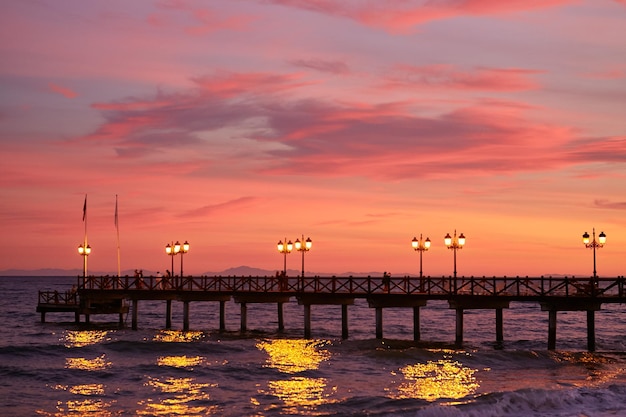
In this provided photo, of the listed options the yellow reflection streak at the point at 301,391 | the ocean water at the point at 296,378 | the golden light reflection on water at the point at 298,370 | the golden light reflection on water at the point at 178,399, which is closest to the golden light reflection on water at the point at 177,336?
the ocean water at the point at 296,378

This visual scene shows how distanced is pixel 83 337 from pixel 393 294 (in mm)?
25838

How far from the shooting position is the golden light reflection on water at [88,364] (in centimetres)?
4650

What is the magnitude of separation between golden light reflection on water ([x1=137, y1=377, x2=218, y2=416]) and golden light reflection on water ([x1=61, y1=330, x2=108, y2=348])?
17.6 m

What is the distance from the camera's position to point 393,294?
2197 inches

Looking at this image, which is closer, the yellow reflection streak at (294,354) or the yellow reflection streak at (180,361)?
the yellow reflection streak at (294,354)

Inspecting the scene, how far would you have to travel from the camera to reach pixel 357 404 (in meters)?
34.2

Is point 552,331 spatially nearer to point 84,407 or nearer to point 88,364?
point 88,364

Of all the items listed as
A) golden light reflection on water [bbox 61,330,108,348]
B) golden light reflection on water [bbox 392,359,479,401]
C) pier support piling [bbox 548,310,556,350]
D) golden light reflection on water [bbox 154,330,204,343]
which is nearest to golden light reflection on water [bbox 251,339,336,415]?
golden light reflection on water [bbox 392,359,479,401]

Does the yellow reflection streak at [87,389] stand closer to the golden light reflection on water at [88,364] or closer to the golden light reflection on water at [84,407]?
the golden light reflection on water at [84,407]

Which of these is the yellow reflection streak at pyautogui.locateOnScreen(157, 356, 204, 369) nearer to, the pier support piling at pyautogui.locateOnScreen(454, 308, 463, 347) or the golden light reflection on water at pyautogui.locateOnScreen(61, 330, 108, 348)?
the golden light reflection on water at pyautogui.locateOnScreen(61, 330, 108, 348)

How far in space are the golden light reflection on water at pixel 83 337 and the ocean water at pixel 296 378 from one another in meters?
0.19

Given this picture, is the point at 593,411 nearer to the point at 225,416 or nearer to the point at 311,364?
the point at 225,416

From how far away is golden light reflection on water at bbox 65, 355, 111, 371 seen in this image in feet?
153

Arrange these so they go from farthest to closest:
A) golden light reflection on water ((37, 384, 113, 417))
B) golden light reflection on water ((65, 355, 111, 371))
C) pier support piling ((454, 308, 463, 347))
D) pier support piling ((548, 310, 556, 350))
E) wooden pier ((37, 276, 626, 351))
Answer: pier support piling ((454, 308, 463, 347)) < pier support piling ((548, 310, 556, 350)) < wooden pier ((37, 276, 626, 351)) < golden light reflection on water ((65, 355, 111, 371)) < golden light reflection on water ((37, 384, 113, 417))
